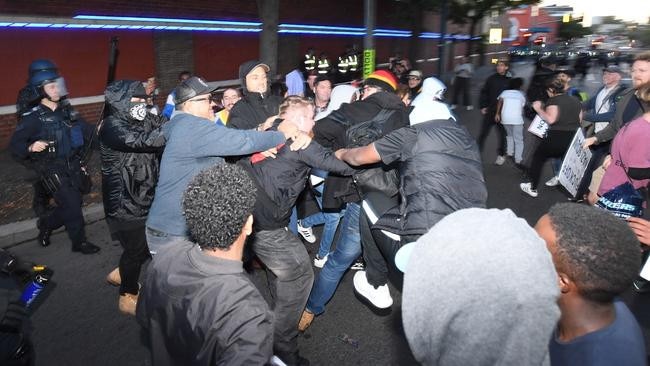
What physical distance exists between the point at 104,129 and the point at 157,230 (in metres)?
1.02

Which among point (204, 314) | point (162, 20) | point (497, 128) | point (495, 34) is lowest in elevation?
point (497, 128)

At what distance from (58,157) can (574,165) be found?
20.1 ft

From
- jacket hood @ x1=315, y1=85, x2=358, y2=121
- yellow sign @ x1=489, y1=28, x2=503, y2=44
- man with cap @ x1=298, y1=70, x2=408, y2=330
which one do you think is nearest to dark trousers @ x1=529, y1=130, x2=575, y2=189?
jacket hood @ x1=315, y1=85, x2=358, y2=121

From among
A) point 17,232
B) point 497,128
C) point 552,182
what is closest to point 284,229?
point 17,232

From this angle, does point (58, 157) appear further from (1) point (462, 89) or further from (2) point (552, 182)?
(1) point (462, 89)

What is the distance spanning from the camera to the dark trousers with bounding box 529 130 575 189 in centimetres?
639

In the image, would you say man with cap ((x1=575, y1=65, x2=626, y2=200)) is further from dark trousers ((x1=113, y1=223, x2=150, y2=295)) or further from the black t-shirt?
dark trousers ((x1=113, y1=223, x2=150, y2=295))

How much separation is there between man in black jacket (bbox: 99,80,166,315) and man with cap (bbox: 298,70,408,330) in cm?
143

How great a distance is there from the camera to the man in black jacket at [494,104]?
8758 mm

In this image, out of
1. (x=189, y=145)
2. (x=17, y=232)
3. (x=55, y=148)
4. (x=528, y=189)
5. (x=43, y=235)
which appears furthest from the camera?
(x=528, y=189)

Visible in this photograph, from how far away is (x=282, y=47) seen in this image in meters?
17.0

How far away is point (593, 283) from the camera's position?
1.37m

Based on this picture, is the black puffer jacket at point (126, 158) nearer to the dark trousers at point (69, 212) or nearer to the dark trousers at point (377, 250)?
the dark trousers at point (69, 212)

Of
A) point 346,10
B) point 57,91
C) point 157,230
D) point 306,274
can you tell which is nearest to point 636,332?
point 306,274
